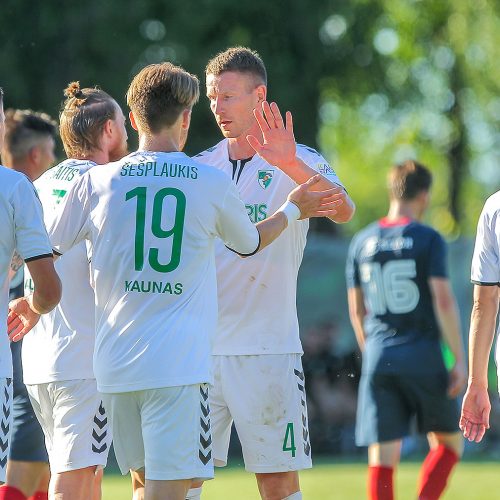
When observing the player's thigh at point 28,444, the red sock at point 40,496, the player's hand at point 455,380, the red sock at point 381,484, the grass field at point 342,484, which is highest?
the player's hand at point 455,380

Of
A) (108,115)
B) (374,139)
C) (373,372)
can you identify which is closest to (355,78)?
(374,139)

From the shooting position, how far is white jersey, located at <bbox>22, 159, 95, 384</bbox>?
6.59 m

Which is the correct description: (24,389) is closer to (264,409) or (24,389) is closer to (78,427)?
(78,427)

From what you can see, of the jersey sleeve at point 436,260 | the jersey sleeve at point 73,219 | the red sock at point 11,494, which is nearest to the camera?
the jersey sleeve at point 73,219

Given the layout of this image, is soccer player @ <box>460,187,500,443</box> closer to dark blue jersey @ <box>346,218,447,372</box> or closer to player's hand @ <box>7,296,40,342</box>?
player's hand @ <box>7,296,40,342</box>

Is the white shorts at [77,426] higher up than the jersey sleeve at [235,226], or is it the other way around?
the jersey sleeve at [235,226]

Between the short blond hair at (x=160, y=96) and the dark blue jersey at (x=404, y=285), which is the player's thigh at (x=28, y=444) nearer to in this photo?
the short blond hair at (x=160, y=96)

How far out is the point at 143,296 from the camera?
5699 millimetres

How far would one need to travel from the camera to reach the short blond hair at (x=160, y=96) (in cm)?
580

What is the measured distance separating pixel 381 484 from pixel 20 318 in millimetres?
3493

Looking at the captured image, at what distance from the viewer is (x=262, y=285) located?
684 centimetres

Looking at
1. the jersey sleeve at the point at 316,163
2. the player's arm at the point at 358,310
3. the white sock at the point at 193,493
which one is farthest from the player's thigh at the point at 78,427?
the player's arm at the point at 358,310

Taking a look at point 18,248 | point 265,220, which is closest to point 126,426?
point 18,248

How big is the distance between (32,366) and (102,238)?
1.25 meters
